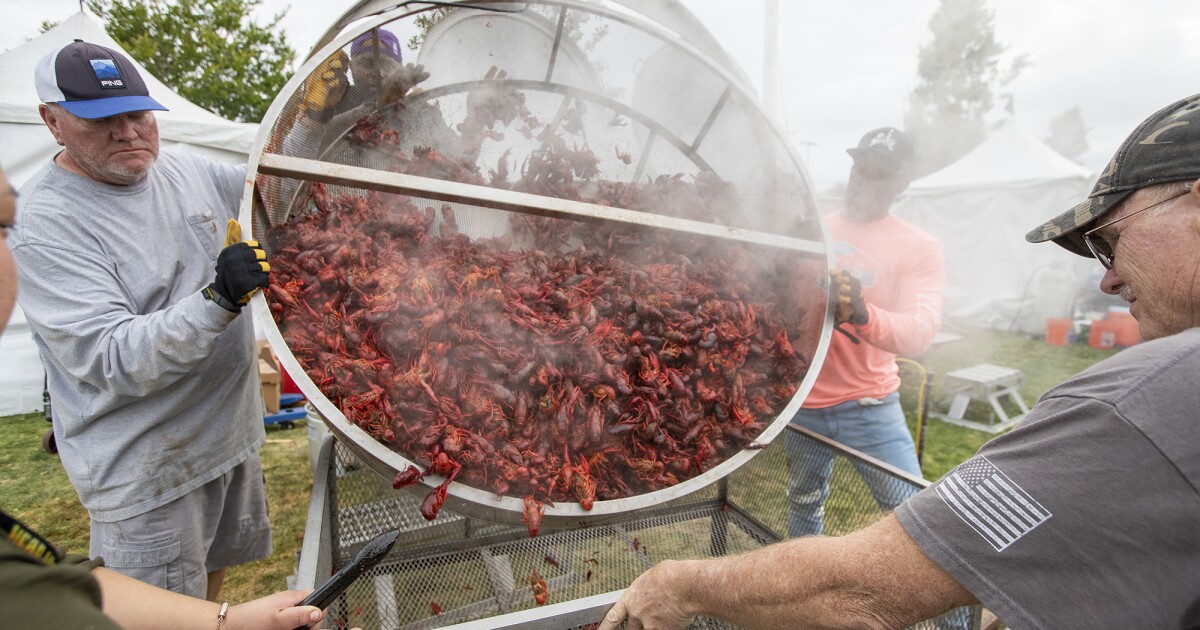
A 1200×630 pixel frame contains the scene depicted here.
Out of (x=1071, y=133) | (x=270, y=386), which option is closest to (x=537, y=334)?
(x=270, y=386)

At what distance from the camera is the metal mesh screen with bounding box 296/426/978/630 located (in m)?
2.68

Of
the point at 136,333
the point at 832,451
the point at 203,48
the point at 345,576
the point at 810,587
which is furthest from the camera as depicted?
the point at 203,48

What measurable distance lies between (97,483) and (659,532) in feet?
→ 9.45

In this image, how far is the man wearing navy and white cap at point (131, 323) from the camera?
2.36 meters

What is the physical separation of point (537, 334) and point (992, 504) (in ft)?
5.51

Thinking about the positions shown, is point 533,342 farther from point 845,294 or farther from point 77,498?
point 77,498

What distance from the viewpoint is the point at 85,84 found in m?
2.57

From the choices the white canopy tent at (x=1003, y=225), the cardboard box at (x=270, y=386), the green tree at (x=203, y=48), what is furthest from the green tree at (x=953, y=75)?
the green tree at (x=203, y=48)

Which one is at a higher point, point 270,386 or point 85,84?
point 85,84

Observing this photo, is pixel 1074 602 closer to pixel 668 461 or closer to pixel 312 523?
pixel 668 461

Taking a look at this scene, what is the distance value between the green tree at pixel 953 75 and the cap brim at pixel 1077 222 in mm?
4237

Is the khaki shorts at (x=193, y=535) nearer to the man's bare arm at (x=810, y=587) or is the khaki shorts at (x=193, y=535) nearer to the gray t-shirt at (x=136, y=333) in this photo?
the gray t-shirt at (x=136, y=333)

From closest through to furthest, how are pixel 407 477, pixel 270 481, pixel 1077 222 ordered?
pixel 1077 222, pixel 407 477, pixel 270 481

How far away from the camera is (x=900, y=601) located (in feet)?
4.73
